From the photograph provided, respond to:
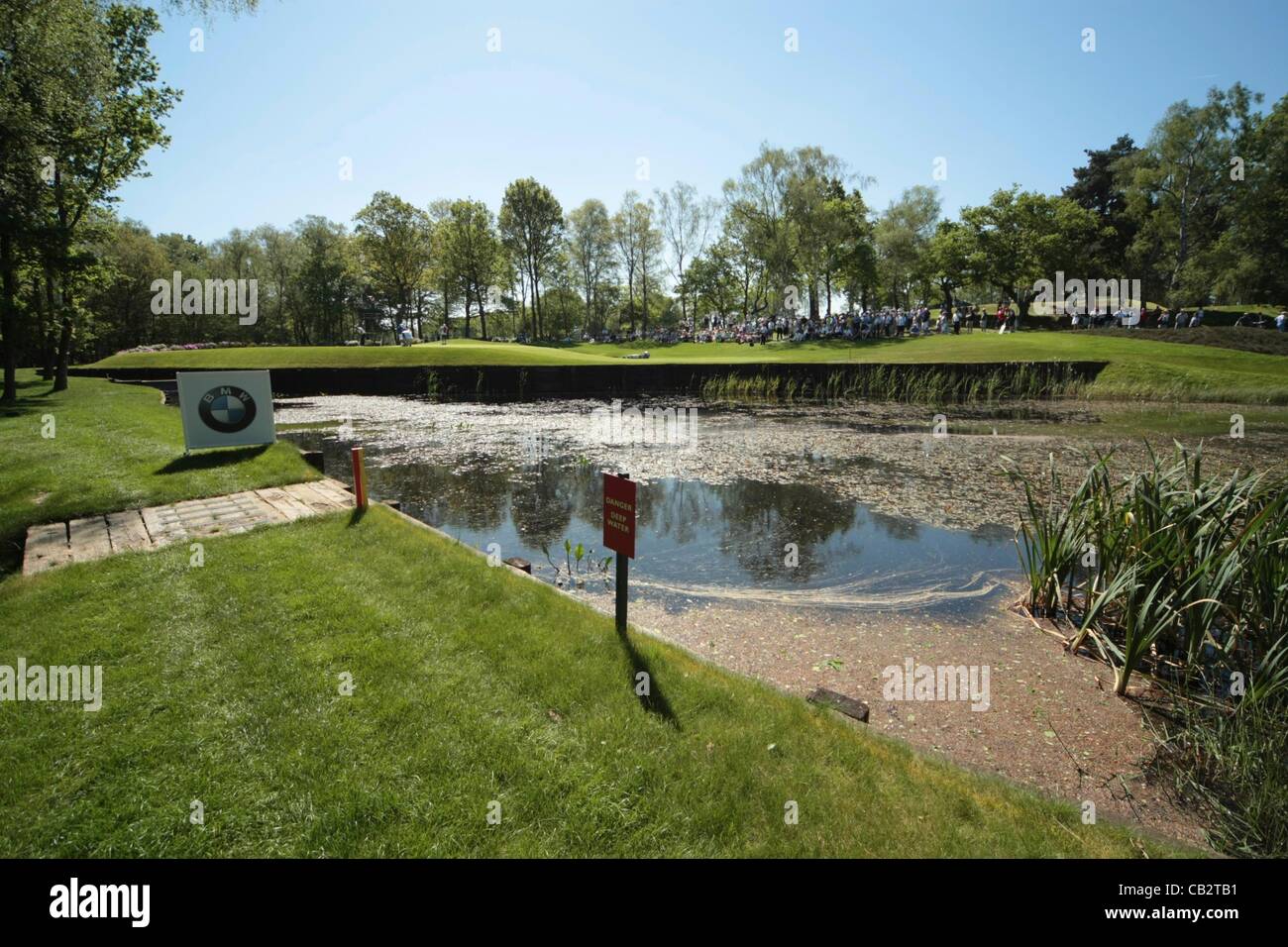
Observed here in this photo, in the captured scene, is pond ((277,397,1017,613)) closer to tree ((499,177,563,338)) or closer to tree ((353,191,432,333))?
tree ((353,191,432,333))

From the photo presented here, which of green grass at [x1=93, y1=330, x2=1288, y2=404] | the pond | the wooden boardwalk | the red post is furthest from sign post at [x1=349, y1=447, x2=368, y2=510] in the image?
green grass at [x1=93, y1=330, x2=1288, y2=404]

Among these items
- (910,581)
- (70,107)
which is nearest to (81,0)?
(70,107)

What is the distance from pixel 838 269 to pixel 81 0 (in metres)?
56.0

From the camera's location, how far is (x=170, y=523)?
279 inches

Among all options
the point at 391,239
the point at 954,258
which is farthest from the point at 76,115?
the point at 954,258

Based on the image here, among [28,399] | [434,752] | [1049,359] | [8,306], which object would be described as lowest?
[434,752]

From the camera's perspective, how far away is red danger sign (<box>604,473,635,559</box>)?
14.9 feet

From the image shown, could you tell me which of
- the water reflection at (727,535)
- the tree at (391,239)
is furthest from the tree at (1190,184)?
the tree at (391,239)

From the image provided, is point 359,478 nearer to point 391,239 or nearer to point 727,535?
point 727,535

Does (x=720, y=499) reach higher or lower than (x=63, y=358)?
lower

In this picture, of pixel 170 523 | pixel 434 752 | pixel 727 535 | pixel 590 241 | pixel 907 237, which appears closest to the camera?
pixel 434 752

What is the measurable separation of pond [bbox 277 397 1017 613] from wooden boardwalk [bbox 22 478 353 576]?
1.85 meters

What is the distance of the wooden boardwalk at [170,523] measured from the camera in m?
6.16

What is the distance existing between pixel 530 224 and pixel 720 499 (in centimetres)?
6061
